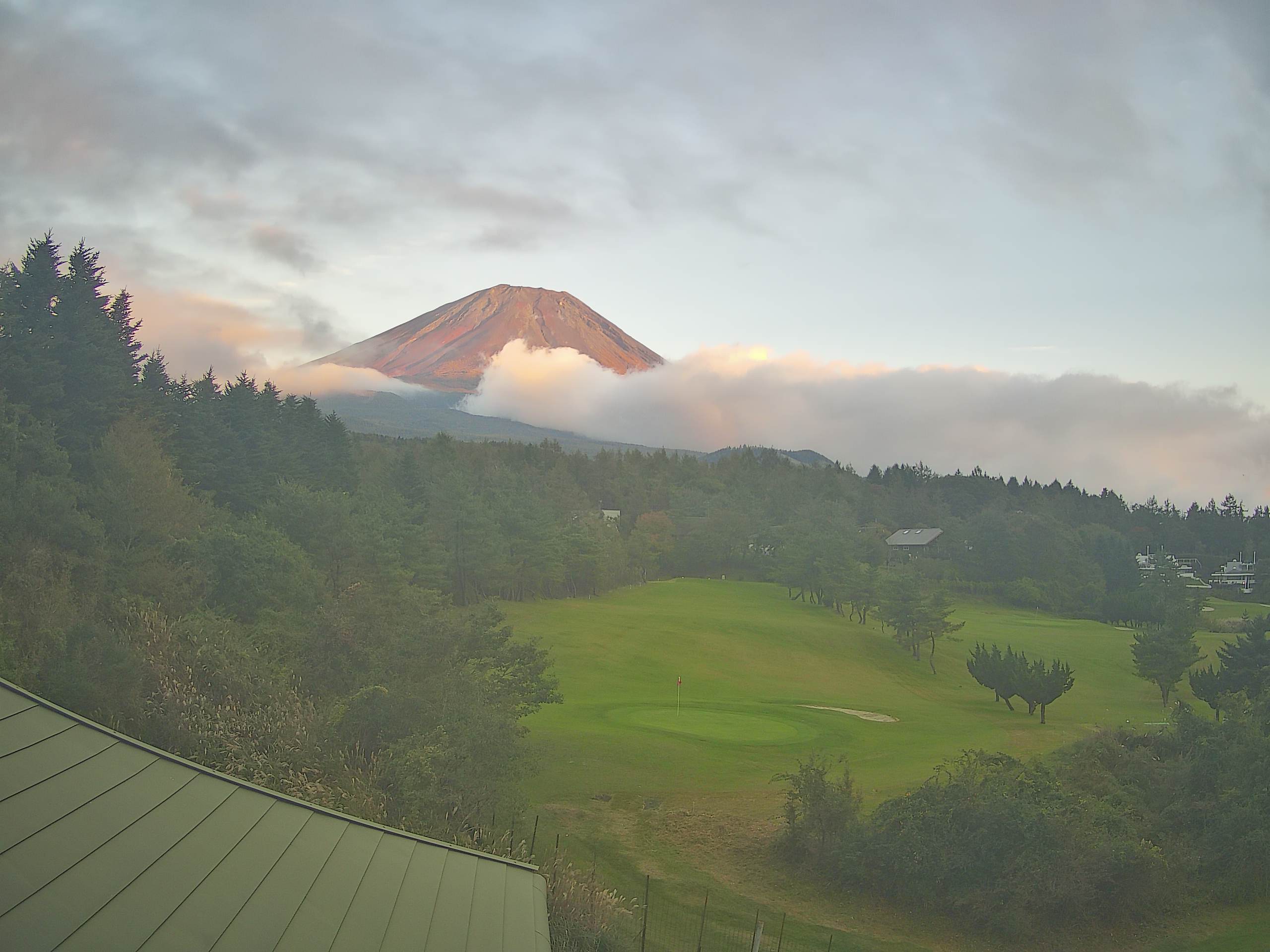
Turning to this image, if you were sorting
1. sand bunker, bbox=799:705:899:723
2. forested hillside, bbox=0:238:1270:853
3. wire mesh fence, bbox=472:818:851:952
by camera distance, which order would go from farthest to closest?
sand bunker, bbox=799:705:899:723
forested hillside, bbox=0:238:1270:853
wire mesh fence, bbox=472:818:851:952

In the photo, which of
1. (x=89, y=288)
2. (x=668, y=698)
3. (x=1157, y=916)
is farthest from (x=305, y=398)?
(x=1157, y=916)

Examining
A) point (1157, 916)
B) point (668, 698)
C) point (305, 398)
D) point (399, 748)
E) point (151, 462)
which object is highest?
point (305, 398)

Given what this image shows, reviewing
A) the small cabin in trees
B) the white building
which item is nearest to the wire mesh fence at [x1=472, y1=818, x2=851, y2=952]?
the small cabin in trees

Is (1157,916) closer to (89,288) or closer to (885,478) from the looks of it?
(89,288)

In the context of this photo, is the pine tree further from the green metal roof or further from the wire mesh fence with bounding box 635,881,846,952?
the green metal roof

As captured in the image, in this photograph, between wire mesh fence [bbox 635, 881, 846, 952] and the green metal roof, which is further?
wire mesh fence [bbox 635, 881, 846, 952]

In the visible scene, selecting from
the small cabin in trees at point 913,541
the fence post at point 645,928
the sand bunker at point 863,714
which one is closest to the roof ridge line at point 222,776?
the fence post at point 645,928
